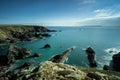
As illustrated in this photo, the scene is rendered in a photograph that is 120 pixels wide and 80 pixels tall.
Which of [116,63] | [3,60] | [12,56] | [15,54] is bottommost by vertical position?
[3,60]

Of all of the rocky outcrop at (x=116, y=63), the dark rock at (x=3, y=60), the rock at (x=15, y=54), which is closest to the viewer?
the rocky outcrop at (x=116, y=63)

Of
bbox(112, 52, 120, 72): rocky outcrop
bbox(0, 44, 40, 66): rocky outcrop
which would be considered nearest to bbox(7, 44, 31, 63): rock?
bbox(0, 44, 40, 66): rocky outcrop

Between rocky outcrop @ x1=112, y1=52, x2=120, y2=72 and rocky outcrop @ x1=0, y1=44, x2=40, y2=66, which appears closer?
rocky outcrop @ x1=112, y1=52, x2=120, y2=72

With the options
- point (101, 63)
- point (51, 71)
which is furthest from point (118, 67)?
point (51, 71)

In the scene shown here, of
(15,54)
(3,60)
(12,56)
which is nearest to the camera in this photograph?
(3,60)

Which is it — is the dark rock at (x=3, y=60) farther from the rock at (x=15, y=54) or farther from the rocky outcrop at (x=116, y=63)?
the rocky outcrop at (x=116, y=63)

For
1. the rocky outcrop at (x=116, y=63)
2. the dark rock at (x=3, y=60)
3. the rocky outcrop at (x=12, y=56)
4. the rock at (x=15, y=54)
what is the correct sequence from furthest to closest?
the rock at (x=15, y=54) → the rocky outcrop at (x=12, y=56) → the dark rock at (x=3, y=60) → the rocky outcrop at (x=116, y=63)

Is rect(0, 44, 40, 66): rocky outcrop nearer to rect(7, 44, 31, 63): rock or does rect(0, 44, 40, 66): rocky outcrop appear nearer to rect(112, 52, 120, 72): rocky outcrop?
rect(7, 44, 31, 63): rock

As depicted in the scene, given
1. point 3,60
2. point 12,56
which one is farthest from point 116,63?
point 3,60

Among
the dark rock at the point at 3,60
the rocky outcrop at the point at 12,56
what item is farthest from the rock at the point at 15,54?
the dark rock at the point at 3,60

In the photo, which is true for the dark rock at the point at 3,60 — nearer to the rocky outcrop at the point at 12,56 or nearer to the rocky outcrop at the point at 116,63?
the rocky outcrop at the point at 12,56

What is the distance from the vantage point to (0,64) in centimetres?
7931

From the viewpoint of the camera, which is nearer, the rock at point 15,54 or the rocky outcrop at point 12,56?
the rocky outcrop at point 12,56

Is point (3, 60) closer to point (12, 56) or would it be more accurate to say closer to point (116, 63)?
point (12, 56)
